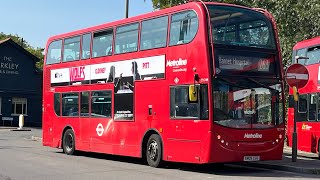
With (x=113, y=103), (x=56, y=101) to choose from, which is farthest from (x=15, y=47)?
(x=113, y=103)

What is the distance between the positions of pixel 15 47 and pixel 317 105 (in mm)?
40623

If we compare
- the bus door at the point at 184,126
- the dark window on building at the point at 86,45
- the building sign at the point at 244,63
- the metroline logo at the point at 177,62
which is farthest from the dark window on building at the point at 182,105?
the dark window on building at the point at 86,45

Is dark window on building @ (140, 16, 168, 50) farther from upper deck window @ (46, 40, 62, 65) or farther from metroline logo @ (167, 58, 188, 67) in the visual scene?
upper deck window @ (46, 40, 62, 65)

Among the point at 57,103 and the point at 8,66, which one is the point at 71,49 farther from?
the point at 8,66

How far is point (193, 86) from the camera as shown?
1260cm

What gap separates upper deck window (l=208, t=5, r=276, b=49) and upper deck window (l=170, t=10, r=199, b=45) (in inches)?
20.1

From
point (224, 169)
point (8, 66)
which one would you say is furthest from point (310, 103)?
point (8, 66)

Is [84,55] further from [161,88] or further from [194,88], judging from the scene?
[194,88]

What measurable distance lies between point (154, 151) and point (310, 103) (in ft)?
21.2

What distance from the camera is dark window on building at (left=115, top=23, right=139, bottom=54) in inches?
597

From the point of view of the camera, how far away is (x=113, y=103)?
1599 centimetres

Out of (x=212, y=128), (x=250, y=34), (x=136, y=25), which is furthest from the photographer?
(x=136, y=25)

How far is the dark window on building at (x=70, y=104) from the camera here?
59.1 feet

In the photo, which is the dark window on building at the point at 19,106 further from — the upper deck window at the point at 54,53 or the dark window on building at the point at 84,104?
the dark window on building at the point at 84,104
